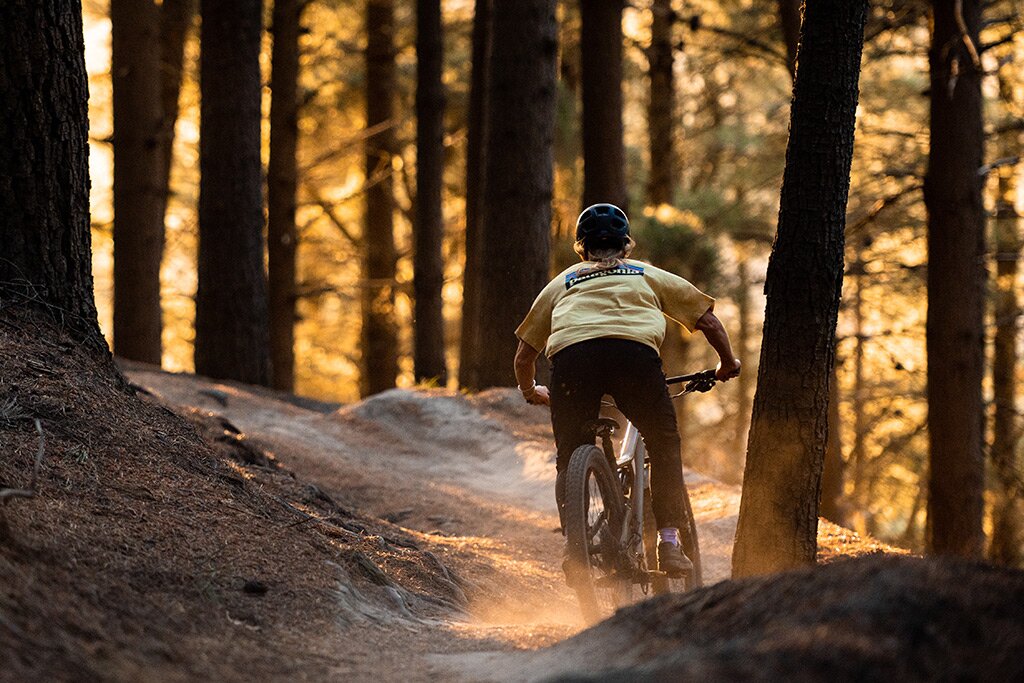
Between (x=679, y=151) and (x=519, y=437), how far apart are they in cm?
1605

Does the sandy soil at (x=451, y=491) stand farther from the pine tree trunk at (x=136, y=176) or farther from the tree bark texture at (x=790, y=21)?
the tree bark texture at (x=790, y=21)

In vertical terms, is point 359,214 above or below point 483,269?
above

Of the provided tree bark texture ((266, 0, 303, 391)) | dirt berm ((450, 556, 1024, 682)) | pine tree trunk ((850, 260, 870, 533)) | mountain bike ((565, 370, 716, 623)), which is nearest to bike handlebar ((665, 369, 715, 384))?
mountain bike ((565, 370, 716, 623))

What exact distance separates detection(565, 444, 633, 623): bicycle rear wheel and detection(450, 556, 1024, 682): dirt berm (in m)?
1.12

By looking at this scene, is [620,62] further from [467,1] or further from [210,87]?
[467,1]

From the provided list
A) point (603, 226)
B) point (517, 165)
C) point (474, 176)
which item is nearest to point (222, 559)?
point (603, 226)

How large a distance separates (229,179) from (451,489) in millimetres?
6069

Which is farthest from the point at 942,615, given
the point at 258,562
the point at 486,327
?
the point at 486,327

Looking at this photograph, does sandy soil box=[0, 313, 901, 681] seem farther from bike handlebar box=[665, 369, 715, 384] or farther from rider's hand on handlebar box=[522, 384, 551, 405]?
bike handlebar box=[665, 369, 715, 384]

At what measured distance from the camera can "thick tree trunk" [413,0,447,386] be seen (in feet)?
65.0

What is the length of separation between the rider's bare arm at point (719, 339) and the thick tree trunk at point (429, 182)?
13.5 metres

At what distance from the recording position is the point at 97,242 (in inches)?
998

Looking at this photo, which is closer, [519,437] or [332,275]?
[519,437]

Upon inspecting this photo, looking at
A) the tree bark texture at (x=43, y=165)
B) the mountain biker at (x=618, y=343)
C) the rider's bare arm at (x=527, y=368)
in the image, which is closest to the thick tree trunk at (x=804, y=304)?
the mountain biker at (x=618, y=343)
